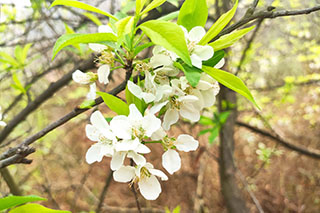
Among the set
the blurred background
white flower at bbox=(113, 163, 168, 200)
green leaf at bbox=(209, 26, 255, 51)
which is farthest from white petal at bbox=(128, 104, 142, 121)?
the blurred background

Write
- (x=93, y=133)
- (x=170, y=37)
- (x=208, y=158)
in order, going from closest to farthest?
(x=170, y=37) < (x=93, y=133) < (x=208, y=158)

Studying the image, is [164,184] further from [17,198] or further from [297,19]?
[297,19]

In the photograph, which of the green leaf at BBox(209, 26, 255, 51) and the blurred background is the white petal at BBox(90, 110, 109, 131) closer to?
the green leaf at BBox(209, 26, 255, 51)

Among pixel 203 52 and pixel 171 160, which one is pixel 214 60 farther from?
pixel 171 160

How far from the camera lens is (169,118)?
21.9 inches

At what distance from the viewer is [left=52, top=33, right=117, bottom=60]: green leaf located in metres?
0.48

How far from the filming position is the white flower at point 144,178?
0.53 metres

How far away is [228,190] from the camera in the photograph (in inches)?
81.1

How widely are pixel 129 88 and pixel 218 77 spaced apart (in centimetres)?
17

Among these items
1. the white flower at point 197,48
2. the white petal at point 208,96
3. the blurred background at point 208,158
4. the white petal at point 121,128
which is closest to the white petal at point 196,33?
the white flower at point 197,48

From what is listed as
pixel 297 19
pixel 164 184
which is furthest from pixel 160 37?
pixel 297 19

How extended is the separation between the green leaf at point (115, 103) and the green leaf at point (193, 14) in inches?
8.6

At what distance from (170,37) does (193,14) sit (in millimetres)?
150

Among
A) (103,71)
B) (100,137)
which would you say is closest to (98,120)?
(100,137)
